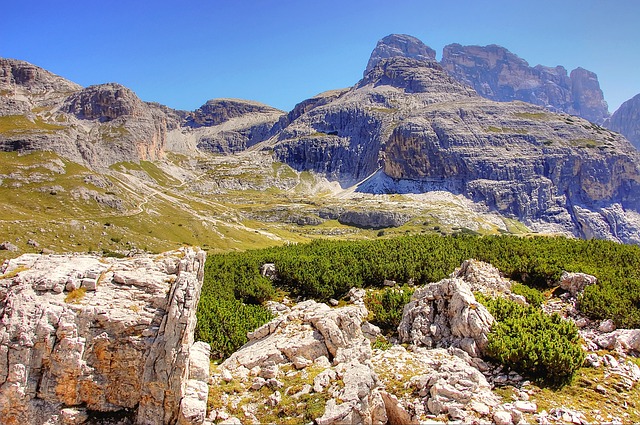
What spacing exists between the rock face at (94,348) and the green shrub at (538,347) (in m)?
16.4

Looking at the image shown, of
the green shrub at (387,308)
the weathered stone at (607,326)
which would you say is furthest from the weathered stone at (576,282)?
the green shrub at (387,308)

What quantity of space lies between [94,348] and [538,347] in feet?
73.9

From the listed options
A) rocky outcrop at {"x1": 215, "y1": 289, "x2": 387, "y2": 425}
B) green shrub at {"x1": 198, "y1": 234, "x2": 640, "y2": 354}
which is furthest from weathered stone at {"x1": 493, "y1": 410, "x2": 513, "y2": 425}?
green shrub at {"x1": 198, "y1": 234, "x2": 640, "y2": 354}

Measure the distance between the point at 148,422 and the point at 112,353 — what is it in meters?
3.45

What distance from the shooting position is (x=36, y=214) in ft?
488

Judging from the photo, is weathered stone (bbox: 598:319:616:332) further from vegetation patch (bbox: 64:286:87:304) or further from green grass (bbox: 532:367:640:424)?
vegetation patch (bbox: 64:286:87:304)

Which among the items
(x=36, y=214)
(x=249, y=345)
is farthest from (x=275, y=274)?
(x=36, y=214)

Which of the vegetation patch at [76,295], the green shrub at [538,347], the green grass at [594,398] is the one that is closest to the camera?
the vegetation patch at [76,295]

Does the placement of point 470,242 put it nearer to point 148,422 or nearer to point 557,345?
point 557,345

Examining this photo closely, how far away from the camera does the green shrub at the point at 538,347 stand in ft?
67.5

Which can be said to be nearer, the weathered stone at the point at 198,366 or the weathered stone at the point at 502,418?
the weathered stone at the point at 502,418

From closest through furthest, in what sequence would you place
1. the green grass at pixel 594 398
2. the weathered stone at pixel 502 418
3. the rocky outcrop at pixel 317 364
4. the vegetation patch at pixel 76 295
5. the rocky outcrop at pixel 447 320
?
the weathered stone at pixel 502 418 → the rocky outcrop at pixel 317 364 → the vegetation patch at pixel 76 295 → the green grass at pixel 594 398 → the rocky outcrop at pixel 447 320

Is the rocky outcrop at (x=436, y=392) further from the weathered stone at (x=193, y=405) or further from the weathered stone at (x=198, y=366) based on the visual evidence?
the weathered stone at (x=198, y=366)

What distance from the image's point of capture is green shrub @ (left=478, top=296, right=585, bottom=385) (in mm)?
20578
